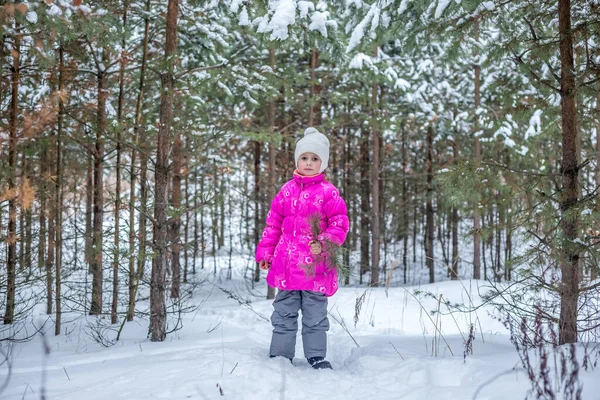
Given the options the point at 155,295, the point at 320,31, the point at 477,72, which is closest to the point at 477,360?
the point at 155,295

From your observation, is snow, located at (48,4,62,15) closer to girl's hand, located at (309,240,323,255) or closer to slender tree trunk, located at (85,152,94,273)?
slender tree trunk, located at (85,152,94,273)

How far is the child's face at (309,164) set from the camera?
12.6 ft

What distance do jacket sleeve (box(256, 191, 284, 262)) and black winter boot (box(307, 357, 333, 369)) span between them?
95cm

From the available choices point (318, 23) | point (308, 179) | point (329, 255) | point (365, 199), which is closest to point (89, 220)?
point (318, 23)

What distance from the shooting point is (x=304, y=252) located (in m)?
3.65

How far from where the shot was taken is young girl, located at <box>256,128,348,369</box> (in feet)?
11.9

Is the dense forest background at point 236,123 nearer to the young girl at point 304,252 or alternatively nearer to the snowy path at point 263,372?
the young girl at point 304,252

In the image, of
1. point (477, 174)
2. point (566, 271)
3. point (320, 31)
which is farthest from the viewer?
point (320, 31)

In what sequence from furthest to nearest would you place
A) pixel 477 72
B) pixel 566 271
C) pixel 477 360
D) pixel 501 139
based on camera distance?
1. pixel 477 72
2. pixel 501 139
3. pixel 566 271
4. pixel 477 360

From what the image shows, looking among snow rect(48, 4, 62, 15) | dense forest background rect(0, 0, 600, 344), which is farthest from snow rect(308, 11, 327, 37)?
snow rect(48, 4, 62, 15)

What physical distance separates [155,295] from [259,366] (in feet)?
5.43

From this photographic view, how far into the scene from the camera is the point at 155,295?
4.33m

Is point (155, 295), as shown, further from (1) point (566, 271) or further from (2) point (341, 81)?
(2) point (341, 81)

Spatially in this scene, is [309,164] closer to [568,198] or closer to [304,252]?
[304,252]
